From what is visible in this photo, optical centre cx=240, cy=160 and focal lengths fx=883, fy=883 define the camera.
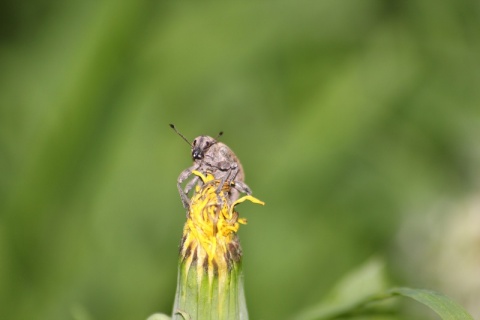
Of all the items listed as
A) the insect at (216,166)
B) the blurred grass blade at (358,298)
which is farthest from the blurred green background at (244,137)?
the insect at (216,166)

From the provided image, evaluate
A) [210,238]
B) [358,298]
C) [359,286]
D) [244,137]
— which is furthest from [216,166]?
[244,137]

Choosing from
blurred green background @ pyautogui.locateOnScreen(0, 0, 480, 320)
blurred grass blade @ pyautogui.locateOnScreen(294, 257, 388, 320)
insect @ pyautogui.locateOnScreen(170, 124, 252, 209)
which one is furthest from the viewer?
blurred green background @ pyautogui.locateOnScreen(0, 0, 480, 320)

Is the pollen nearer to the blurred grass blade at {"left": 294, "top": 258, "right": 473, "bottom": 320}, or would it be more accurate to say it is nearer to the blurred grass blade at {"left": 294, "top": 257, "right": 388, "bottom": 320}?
the blurred grass blade at {"left": 294, "top": 258, "right": 473, "bottom": 320}

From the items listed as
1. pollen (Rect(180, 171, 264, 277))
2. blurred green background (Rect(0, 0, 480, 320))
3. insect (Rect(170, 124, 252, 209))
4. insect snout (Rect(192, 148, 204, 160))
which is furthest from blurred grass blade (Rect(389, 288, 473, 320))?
blurred green background (Rect(0, 0, 480, 320))

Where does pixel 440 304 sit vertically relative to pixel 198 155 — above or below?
below

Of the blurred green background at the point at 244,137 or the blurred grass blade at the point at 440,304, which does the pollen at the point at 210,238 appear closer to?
the blurred grass blade at the point at 440,304

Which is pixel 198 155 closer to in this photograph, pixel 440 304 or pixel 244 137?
pixel 440 304
